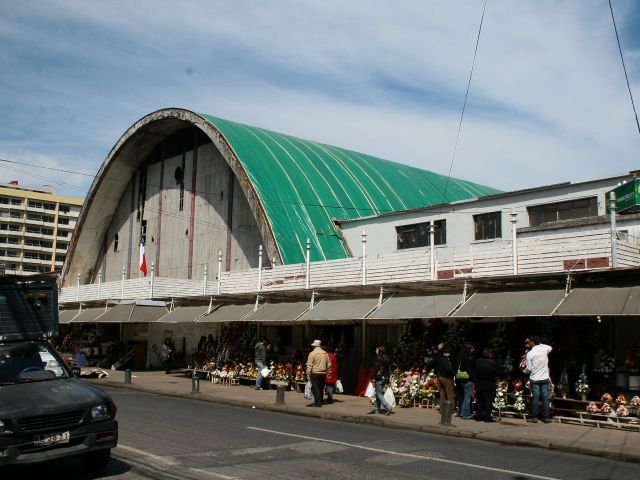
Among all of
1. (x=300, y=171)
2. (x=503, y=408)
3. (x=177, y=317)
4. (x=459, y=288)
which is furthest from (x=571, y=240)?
(x=300, y=171)

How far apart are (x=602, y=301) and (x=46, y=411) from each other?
10.9 m

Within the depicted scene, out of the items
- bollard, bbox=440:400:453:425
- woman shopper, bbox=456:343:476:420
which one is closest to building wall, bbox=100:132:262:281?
woman shopper, bbox=456:343:476:420

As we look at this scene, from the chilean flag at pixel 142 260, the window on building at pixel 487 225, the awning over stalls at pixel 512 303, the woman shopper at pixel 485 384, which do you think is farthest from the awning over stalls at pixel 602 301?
the chilean flag at pixel 142 260

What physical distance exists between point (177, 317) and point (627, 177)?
17.1 metres

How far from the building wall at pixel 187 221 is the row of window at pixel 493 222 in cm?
919

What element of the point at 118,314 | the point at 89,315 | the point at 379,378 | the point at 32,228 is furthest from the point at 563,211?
the point at 32,228

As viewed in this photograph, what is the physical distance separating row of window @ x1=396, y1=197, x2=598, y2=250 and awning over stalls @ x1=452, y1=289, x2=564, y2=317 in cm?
595

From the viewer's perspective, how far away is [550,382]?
14562 millimetres

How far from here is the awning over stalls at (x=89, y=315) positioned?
107 ft

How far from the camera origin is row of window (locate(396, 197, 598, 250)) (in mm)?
20484

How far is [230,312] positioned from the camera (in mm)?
24750

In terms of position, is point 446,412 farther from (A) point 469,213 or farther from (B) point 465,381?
(A) point 469,213

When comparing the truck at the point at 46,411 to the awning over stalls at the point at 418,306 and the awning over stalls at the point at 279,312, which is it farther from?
the awning over stalls at the point at 279,312

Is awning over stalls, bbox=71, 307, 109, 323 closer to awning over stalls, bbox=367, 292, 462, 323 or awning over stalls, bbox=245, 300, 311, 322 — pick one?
awning over stalls, bbox=245, 300, 311, 322
